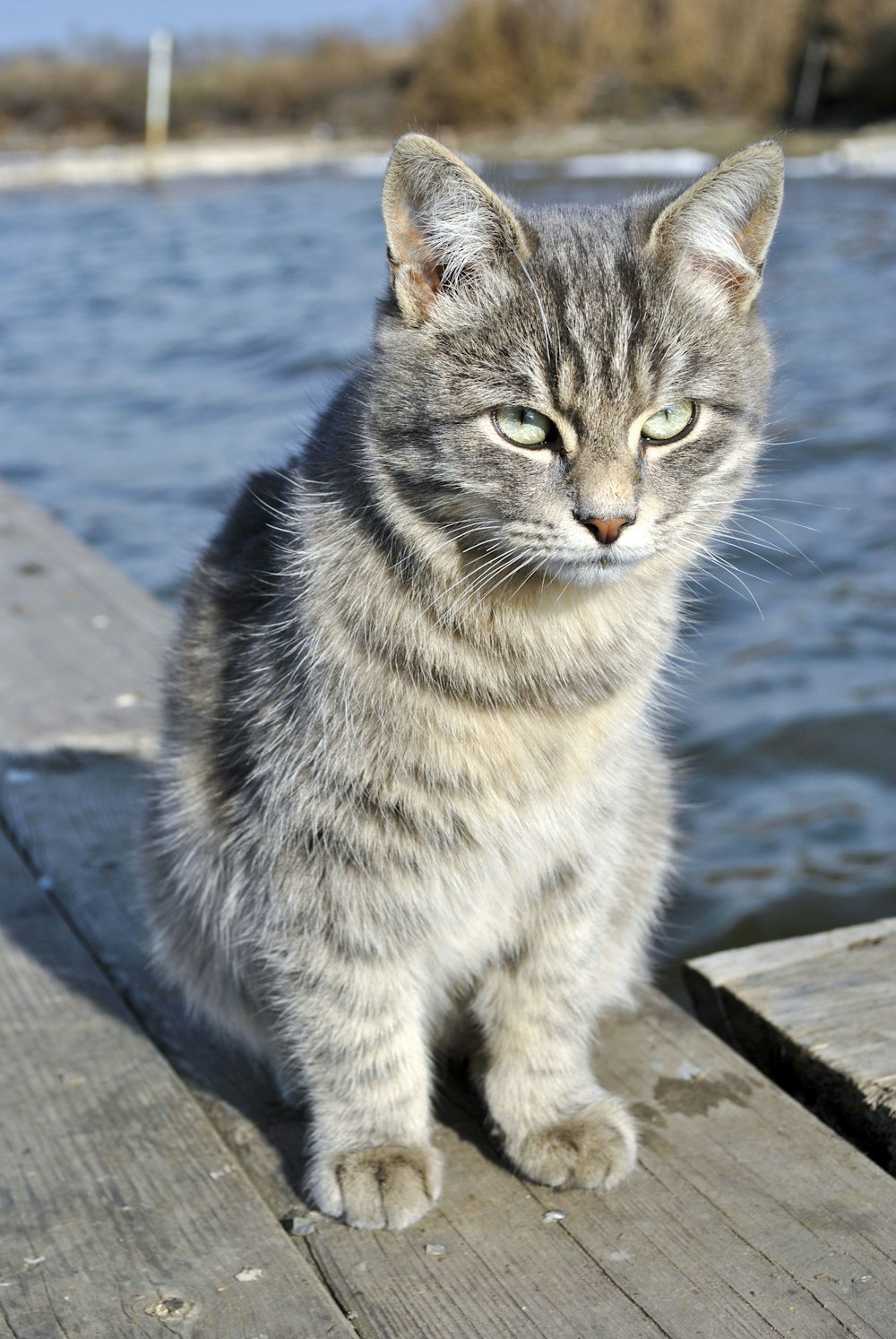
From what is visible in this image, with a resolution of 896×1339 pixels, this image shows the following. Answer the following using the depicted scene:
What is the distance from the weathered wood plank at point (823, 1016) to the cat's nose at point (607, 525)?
2.76ft

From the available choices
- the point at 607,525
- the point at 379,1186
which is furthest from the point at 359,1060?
the point at 607,525

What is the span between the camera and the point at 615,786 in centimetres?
195

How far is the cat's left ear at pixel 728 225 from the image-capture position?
182 centimetres

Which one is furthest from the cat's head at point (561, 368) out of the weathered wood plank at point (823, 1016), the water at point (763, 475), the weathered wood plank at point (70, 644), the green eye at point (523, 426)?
the weathered wood plank at point (70, 644)

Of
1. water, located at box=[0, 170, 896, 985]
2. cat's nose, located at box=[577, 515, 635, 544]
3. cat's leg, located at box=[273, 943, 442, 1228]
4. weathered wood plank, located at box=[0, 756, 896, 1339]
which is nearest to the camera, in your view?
weathered wood plank, located at box=[0, 756, 896, 1339]

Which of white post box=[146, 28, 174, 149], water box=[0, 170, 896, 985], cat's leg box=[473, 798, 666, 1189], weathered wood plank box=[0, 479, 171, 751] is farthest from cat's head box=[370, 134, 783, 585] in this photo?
white post box=[146, 28, 174, 149]

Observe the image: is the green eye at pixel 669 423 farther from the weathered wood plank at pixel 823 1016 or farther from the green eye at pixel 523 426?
the weathered wood plank at pixel 823 1016

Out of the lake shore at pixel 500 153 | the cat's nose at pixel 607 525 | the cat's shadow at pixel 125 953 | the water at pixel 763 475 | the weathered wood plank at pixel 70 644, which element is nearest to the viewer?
the cat's nose at pixel 607 525

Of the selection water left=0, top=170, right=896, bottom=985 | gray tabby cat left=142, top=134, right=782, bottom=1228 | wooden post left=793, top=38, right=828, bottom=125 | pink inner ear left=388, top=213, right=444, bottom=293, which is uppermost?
wooden post left=793, top=38, right=828, bottom=125

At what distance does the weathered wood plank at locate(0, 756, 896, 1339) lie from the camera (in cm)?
159

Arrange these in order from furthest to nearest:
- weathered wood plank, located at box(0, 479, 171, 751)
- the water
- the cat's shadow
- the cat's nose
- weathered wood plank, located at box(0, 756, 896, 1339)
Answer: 1. the water
2. weathered wood plank, located at box(0, 479, 171, 751)
3. the cat's shadow
4. the cat's nose
5. weathered wood plank, located at box(0, 756, 896, 1339)

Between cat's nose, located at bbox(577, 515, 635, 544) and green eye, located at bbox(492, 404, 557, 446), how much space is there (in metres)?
0.14

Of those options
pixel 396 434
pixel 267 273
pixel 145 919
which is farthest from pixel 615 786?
pixel 267 273

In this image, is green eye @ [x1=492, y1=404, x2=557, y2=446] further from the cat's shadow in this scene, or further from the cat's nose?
the cat's shadow
